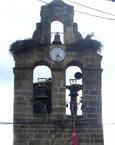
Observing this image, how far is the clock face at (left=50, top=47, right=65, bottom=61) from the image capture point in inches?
758

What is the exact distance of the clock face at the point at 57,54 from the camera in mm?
19266

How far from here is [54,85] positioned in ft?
62.4

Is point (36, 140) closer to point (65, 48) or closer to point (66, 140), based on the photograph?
point (66, 140)

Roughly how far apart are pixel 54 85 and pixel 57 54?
0.91 meters

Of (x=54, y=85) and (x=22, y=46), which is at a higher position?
(x=22, y=46)

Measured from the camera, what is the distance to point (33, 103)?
18938 mm

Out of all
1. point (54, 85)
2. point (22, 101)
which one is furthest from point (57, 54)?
point (22, 101)

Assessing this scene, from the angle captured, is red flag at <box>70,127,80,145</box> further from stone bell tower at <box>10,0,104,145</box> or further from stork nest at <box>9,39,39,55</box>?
stork nest at <box>9,39,39,55</box>

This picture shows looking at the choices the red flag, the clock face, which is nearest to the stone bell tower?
the clock face

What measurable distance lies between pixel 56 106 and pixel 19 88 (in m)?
1.10

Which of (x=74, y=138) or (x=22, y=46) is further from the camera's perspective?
(x=22, y=46)

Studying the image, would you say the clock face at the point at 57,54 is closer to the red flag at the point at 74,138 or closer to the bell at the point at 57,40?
the bell at the point at 57,40

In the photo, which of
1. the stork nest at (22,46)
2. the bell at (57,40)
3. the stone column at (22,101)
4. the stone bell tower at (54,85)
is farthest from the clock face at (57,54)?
the stone column at (22,101)

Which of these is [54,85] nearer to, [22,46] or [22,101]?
[22,101]
